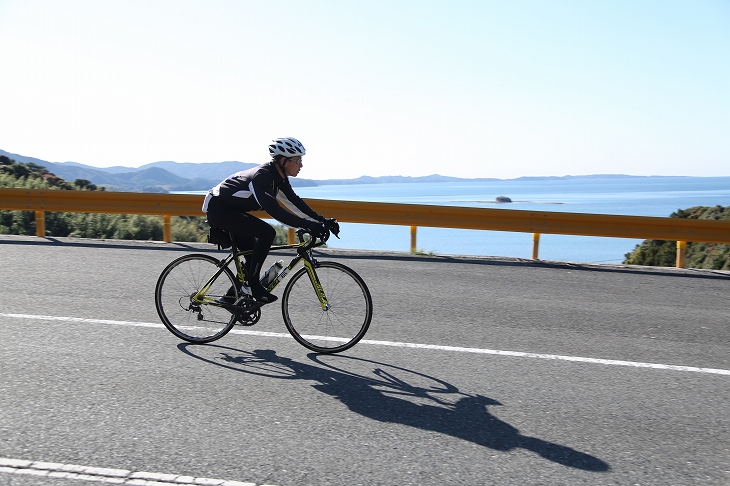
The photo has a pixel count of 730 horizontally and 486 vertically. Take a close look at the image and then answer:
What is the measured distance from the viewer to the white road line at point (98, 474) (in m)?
3.39

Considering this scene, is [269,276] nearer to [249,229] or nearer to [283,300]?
[283,300]

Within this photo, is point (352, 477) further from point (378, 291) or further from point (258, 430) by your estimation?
point (378, 291)

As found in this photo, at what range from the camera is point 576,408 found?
4590mm

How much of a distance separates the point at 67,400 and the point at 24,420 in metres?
0.37

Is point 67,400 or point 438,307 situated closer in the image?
point 67,400

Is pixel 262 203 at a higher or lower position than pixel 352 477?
higher

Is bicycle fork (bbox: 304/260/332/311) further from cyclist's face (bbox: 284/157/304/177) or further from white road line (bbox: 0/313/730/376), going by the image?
cyclist's face (bbox: 284/157/304/177)

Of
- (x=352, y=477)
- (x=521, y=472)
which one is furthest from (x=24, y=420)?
(x=521, y=472)

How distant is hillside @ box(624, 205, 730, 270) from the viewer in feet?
58.0

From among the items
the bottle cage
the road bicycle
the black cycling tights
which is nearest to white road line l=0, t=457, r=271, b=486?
the road bicycle

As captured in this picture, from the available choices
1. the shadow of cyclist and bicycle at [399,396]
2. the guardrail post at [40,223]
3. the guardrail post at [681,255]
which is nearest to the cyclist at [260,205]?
the shadow of cyclist and bicycle at [399,396]

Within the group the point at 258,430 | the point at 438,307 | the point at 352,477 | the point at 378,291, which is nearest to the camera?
the point at 352,477

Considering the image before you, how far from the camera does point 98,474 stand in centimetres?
346

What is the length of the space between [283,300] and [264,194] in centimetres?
101
